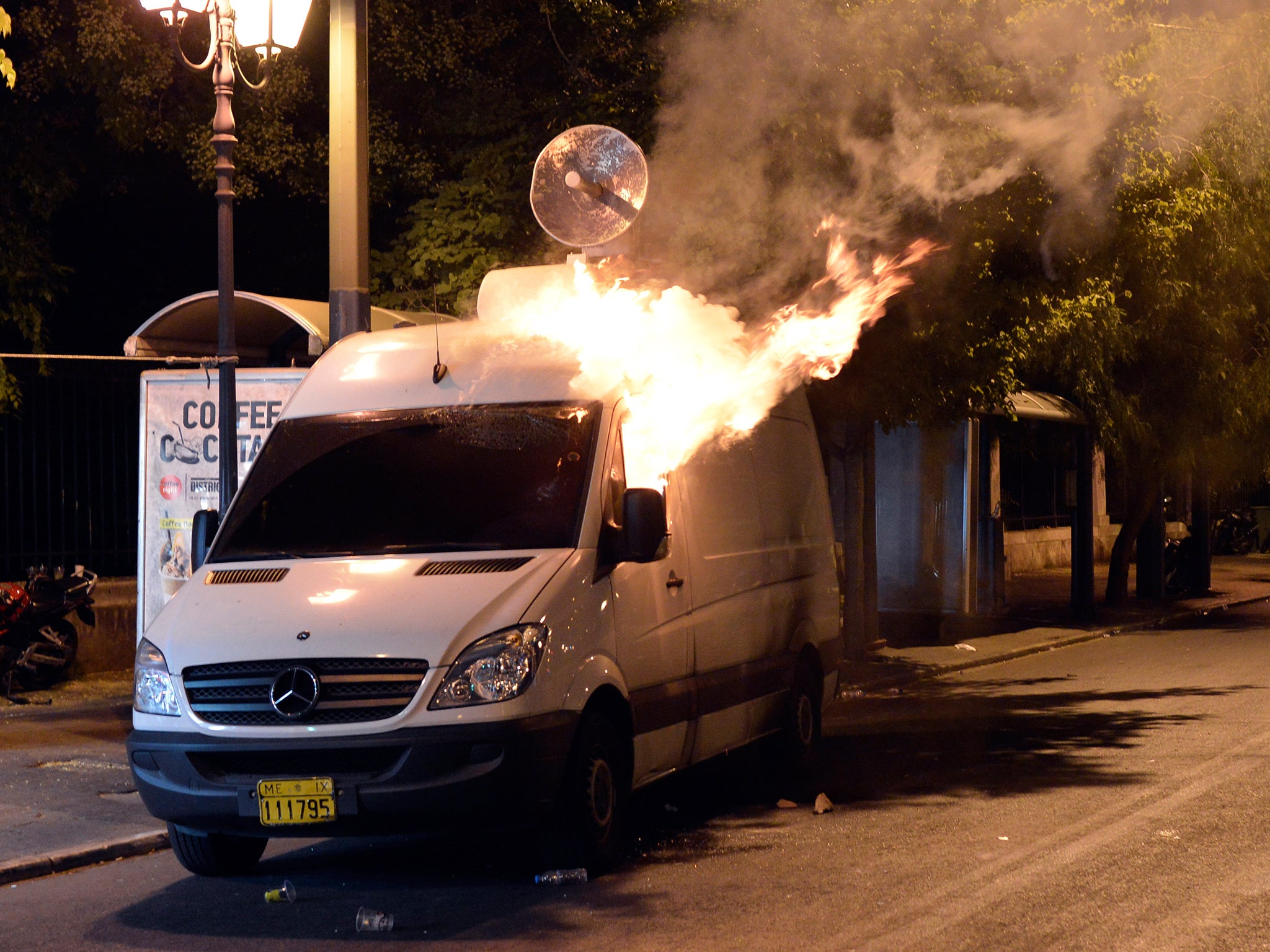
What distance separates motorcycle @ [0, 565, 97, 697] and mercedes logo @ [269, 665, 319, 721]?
297 inches

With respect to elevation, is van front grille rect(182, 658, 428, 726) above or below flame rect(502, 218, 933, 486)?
below

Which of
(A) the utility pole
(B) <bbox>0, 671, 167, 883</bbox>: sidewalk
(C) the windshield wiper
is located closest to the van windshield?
(C) the windshield wiper

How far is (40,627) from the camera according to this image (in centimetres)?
1323

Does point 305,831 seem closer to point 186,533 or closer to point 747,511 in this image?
point 747,511

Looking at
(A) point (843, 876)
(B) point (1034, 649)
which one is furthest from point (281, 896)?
(B) point (1034, 649)

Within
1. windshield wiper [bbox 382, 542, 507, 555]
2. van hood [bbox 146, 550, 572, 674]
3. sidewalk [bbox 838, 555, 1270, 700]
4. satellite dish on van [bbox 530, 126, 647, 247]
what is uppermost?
satellite dish on van [bbox 530, 126, 647, 247]

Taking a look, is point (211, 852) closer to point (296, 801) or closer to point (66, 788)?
point (296, 801)

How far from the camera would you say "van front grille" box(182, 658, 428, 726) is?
626cm

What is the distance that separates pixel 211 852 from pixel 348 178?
4335mm

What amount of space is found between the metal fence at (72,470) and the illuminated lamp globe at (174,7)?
524cm

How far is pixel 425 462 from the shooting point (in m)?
7.35

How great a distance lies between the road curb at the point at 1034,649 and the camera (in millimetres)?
14562

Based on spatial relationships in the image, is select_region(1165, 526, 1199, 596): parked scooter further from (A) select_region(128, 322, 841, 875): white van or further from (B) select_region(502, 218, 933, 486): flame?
(A) select_region(128, 322, 841, 875): white van

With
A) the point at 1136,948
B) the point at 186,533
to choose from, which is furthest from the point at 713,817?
the point at 186,533
